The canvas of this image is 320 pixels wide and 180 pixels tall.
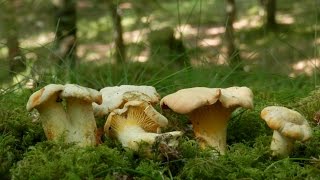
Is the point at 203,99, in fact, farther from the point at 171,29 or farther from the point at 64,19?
the point at 171,29

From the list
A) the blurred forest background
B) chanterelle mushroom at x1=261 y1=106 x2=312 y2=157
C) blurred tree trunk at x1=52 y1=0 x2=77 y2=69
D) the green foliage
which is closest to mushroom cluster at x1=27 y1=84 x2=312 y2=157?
chanterelle mushroom at x1=261 y1=106 x2=312 y2=157

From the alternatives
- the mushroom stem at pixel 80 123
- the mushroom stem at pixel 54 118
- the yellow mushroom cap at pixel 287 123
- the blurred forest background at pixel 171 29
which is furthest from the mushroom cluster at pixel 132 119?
the blurred forest background at pixel 171 29

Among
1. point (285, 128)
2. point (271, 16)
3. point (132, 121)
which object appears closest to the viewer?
point (285, 128)

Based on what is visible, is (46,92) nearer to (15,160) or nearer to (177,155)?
(15,160)

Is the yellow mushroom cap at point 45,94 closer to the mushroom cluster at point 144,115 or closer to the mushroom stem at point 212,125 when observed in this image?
the mushroom cluster at point 144,115

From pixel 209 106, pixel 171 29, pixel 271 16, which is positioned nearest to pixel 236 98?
pixel 209 106

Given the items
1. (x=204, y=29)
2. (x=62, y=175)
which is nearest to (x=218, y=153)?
(x=62, y=175)
